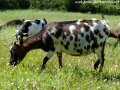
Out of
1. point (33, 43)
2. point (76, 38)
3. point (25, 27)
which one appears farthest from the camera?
point (25, 27)

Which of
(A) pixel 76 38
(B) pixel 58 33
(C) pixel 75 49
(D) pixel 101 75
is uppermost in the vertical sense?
(B) pixel 58 33

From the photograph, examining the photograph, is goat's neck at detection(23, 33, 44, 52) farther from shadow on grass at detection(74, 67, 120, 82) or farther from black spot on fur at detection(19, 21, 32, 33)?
black spot on fur at detection(19, 21, 32, 33)

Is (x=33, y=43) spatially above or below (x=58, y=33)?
below

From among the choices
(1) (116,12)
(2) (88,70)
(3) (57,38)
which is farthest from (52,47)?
(1) (116,12)

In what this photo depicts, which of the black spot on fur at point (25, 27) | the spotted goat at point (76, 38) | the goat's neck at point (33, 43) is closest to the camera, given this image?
the spotted goat at point (76, 38)

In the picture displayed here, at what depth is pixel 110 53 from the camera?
1541 cm

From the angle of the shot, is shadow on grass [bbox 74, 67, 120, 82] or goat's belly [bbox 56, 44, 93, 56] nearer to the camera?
shadow on grass [bbox 74, 67, 120, 82]

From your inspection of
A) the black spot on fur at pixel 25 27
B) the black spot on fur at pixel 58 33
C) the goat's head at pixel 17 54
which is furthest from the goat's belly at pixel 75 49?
the black spot on fur at pixel 25 27

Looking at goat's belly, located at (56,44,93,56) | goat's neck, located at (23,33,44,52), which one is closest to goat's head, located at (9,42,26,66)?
goat's neck, located at (23,33,44,52)

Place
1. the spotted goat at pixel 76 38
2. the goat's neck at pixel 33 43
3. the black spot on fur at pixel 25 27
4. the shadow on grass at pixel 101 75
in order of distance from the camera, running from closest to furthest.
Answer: the shadow on grass at pixel 101 75
the spotted goat at pixel 76 38
the goat's neck at pixel 33 43
the black spot on fur at pixel 25 27

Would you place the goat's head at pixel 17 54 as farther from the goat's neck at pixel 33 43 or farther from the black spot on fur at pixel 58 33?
the black spot on fur at pixel 58 33

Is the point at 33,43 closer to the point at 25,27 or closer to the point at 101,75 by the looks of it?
the point at 101,75

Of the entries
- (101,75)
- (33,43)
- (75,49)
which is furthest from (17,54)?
(101,75)

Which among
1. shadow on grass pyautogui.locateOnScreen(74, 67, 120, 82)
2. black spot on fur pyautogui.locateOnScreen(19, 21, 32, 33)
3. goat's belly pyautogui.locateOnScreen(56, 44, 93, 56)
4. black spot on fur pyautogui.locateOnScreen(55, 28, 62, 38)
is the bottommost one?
black spot on fur pyautogui.locateOnScreen(19, 21, 32, 33)
